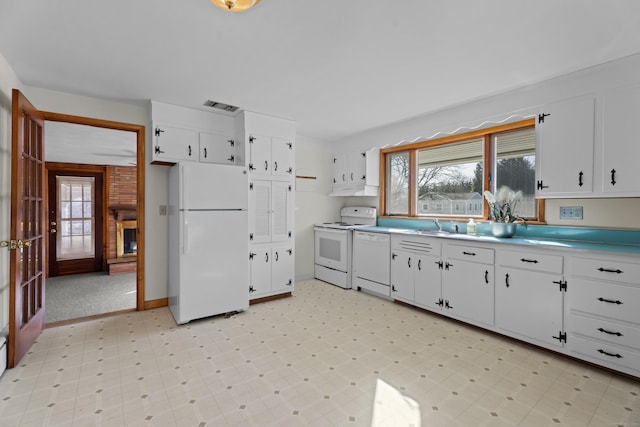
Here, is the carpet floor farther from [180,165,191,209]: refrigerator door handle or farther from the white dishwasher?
the white dishwasher

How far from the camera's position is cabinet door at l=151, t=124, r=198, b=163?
340 cm

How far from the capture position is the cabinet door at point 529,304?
2514mm

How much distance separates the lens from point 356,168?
4785 millimetres

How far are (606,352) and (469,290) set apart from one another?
A: 3.46ft

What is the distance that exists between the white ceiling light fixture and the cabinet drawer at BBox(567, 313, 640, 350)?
10.6 feet

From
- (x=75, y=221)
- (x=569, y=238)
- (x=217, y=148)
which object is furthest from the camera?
(x=75, y=221)

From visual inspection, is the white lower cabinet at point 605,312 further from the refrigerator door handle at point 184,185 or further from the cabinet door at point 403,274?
the refrigerator door handle at point 184,185

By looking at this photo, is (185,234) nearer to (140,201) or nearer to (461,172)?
(140,201)

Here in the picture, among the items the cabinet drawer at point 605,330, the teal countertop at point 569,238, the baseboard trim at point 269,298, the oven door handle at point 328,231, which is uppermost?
the teal countertop at point 569,238

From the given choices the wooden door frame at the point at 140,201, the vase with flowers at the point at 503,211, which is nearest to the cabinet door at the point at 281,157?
the wooden door frame at the point at 140,201

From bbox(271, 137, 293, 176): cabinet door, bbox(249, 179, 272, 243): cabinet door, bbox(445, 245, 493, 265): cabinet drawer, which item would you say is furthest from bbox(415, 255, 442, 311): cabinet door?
bbox(271, 137, 293, 176): cabinet door

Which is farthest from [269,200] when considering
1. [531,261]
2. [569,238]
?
[569,238]

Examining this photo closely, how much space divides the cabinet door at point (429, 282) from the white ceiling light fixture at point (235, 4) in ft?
A: 9.47

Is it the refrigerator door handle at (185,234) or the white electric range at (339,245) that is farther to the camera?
the white electric range at (339,245)
